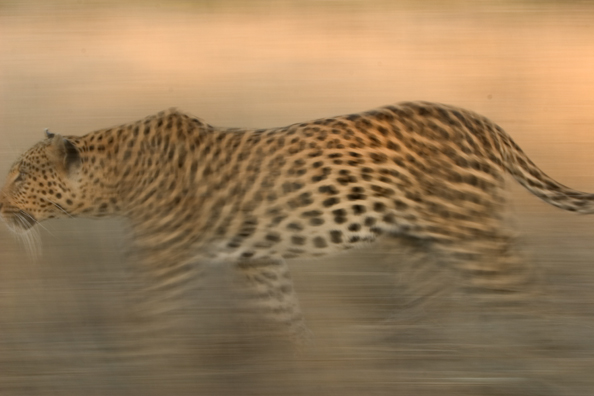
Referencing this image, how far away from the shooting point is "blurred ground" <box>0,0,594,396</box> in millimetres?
3348

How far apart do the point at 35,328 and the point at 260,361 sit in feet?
3.61

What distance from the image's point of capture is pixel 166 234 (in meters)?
3.96

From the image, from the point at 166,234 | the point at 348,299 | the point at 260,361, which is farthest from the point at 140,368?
the point at 348,299

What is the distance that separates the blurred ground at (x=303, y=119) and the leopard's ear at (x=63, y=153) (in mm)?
535

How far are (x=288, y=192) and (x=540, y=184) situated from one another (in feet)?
4.03

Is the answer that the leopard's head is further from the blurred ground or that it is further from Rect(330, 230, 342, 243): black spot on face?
Rect(330, 230, 342, 243): black spot on face

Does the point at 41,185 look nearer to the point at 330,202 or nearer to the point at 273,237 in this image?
the point at 273,237

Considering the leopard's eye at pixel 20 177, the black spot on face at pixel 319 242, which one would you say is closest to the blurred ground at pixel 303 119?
the black spot on face at pixel 319 242

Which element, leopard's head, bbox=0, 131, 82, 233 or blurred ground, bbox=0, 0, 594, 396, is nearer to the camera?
blurred ground, bbox=0, 0, 594, 396

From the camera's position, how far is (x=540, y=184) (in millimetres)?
4020

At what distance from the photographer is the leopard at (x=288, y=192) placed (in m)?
3.80

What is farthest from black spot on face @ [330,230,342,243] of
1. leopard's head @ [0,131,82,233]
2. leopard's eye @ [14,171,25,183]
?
leopard's eye @ [14,171,25,183]

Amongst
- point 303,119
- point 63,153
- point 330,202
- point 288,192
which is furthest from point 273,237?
point 303,119

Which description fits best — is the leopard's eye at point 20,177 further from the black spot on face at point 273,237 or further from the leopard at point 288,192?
the black spot on face at point 273,237
